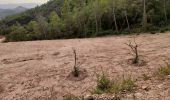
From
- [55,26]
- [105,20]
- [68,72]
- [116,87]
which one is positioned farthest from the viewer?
[55,26]

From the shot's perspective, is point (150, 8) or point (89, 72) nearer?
point (89, 72)

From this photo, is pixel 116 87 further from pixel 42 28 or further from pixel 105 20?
pixel 42 28

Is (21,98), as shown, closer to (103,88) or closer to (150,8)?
(103,88)

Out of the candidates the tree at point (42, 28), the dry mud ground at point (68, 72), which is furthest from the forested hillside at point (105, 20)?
the dry mud ground at point (68, 72)

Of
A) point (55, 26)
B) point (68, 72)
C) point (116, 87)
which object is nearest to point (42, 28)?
point (55, 26)

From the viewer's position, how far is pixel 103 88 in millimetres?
6750

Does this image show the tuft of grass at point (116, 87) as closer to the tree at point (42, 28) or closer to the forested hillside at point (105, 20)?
the forested hillside at point (105, 20)

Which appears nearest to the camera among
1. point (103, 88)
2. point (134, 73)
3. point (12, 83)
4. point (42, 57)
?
point (103, 88)

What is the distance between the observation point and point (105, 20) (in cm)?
3391

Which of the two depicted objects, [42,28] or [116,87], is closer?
[116,87]

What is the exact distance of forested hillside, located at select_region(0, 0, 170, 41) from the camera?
94.1 ft

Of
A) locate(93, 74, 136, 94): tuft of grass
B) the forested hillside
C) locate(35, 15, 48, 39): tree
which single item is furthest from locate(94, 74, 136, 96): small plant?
locate(35, 15, 48, 39): tree

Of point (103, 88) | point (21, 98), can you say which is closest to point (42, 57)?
point (21, 98)

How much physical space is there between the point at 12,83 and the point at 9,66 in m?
3.37
